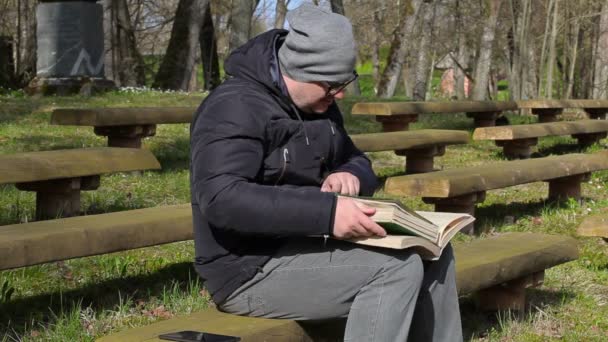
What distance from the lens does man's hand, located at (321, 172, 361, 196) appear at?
345cm

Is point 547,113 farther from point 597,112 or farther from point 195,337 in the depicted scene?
point 195,337

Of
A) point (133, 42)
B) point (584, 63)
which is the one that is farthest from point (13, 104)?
point (584, 63)

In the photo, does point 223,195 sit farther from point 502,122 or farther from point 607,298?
point 502,122

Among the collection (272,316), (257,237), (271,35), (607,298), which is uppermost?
(271,35)

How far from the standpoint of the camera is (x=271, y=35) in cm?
347

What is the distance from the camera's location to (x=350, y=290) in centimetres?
323

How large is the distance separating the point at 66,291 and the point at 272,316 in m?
1.66

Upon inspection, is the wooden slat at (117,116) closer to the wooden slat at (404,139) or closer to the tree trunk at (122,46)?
the wooden slat at (404,139)

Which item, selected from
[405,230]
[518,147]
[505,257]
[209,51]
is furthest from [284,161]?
[209,51]

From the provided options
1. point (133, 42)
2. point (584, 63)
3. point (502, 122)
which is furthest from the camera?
point (584, 63)

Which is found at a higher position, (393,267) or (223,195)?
(223,195)

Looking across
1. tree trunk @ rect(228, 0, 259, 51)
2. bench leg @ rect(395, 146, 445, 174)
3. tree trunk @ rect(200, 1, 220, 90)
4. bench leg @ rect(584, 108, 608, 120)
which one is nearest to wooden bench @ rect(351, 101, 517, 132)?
bench leg @ rect(395, 146, 445, 174)

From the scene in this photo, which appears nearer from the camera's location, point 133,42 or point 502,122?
point 502,122

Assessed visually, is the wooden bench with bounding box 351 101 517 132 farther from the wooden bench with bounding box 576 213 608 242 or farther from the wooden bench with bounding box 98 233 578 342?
the wooden bench with bounding box 98 233 578 342
